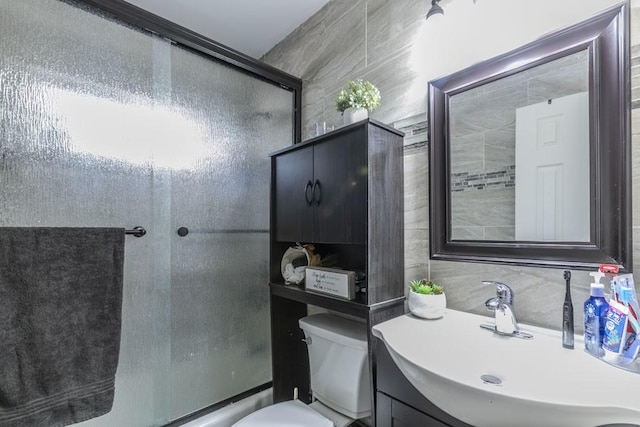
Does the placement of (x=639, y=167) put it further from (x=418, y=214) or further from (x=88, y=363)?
(x=88, y=363)

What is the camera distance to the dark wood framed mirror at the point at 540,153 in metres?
0.86

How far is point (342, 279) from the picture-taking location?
125 cm

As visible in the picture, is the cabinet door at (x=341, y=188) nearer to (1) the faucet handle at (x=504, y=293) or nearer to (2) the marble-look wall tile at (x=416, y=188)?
(2) the marble-look wall tile at (x=416, y=188)

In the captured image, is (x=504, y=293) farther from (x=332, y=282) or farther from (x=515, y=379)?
(x=332, y=282)

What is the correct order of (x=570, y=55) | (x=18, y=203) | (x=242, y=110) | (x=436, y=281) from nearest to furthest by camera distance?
1. (x=570, y=55)
2. (x=18, y=203)
3. (x=436, y=281)
4. (x=242, y=110)

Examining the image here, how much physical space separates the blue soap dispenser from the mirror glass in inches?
6.9

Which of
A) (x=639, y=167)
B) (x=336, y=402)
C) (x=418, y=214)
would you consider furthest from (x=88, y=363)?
(x=639, y=167)

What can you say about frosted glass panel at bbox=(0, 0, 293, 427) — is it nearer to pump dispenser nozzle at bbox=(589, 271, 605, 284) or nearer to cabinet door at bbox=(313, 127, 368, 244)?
cabinet door at bbox=(313, 127, 368, 244)

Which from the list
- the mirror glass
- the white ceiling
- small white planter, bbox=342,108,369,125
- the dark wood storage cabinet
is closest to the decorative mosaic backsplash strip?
the mirror glass

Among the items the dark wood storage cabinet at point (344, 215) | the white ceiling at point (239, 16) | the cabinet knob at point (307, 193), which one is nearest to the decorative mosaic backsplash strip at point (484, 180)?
the dark wood storage cabinet at point (344, 215)

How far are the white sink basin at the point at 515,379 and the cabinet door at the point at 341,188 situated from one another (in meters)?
0.43

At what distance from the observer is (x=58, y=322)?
3.47 feet

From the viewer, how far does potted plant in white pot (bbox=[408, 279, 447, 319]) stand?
3.61 ft

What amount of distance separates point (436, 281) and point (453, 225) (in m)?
0.24
